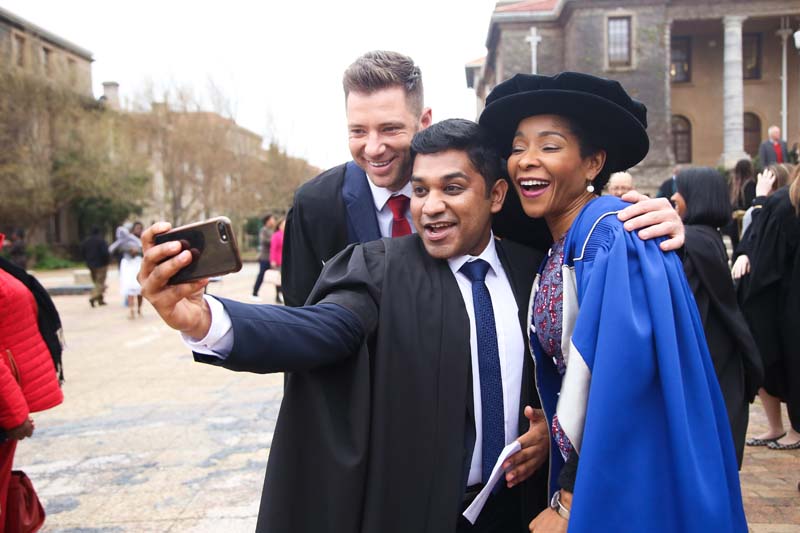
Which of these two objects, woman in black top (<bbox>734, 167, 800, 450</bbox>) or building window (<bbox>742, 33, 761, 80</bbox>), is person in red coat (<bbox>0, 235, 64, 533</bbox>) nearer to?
woman in black top (<bbox>734, 167, 800, 450</bbox>)

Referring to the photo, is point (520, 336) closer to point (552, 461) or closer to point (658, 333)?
point (552, 461)

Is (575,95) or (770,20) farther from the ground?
(770,20)

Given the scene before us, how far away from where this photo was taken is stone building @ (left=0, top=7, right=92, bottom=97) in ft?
111

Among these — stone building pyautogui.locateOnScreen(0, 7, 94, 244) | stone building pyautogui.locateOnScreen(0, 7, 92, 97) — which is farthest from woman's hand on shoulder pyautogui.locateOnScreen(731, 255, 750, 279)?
stone building pyautogui.locateOnScreen(0, 7, 92, 97)

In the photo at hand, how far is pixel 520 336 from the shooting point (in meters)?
2.21

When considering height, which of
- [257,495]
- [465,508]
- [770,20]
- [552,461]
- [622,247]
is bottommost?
[257,495]

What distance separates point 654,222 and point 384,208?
3.86ft

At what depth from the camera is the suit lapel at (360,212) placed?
2.74 metres

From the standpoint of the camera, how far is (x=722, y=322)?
3816 mm

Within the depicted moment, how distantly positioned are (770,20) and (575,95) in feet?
117

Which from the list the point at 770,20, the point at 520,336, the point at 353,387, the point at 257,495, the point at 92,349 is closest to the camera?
the point at 353,387

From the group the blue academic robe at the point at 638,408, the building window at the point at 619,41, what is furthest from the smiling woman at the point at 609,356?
the building window at the point at 619,41

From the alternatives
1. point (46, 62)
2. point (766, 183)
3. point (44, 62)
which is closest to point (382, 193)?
point (766, 183)

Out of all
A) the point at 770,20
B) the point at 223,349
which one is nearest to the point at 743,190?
the point at 223,349
